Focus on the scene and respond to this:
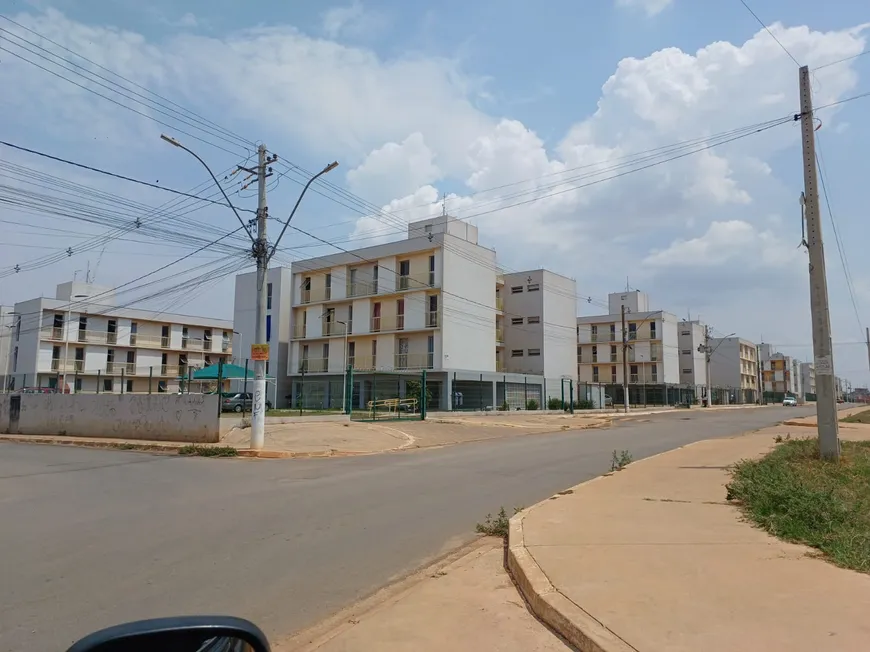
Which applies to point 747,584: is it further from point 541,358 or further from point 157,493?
point 541,358

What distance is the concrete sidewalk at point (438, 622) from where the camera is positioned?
4.52 metres

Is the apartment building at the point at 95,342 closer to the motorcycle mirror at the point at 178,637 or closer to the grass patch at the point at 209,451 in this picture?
the grass patch at the point at 209,451

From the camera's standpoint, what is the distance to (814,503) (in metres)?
7.80

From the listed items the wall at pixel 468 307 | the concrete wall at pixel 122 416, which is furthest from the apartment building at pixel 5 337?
the wall at pixel 468 307

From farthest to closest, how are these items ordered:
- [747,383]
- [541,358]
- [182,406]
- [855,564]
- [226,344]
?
1. [747,383]
2. [226,344]
3. [541,358]
4. [182,406]
5. [855,564]

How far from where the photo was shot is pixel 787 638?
Result: 163 inches

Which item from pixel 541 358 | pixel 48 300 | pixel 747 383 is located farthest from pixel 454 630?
pixel 747 383

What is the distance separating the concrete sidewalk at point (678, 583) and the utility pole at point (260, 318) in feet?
40.8

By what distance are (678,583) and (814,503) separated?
3.51m

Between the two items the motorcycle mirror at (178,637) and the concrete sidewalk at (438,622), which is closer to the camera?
the motorcycle mirror at (178,637)

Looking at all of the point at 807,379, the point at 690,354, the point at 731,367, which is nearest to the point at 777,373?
the point at 807,379

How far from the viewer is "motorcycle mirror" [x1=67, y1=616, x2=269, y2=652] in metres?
1.83

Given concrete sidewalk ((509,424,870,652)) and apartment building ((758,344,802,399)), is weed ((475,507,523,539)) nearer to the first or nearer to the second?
concrete sidewalk ((509,424,870,652))

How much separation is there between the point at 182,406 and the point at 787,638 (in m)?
22.2
